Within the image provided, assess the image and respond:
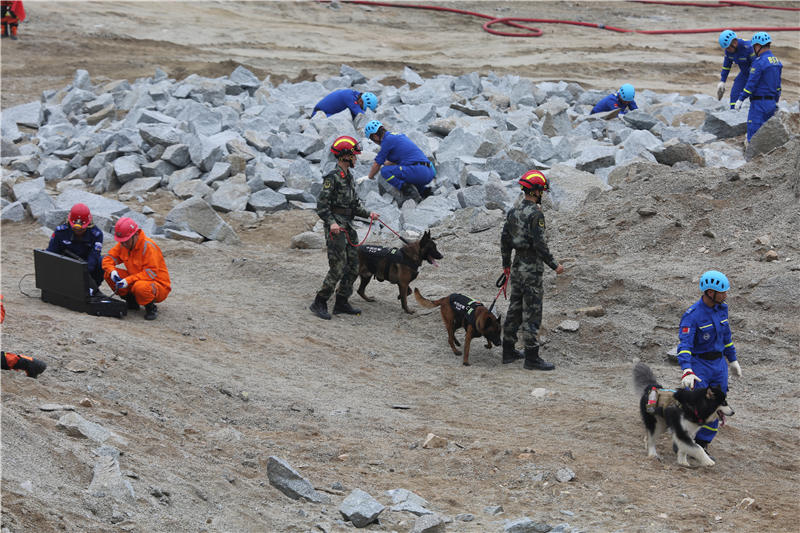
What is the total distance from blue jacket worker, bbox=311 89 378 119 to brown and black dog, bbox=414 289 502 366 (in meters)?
8.77

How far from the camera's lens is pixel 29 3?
30375 millimetres

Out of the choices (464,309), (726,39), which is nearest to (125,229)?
(464,309)

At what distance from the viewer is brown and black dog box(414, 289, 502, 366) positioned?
31.0ft

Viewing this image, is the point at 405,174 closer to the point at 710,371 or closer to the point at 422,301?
the point at 422,301

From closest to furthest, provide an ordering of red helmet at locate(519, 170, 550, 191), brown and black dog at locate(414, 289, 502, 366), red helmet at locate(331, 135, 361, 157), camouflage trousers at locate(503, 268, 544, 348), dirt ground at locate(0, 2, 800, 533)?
dirt ground at locate(0, 2, 800, 533)
red helmet at locate(519, 170, 550, 191)
camouflage trousers at locate(503, 268, 544, 348)
brown and black dog at locate(414, 289, 502, 366)
red helmet at locate(331, 135, 361, 157)

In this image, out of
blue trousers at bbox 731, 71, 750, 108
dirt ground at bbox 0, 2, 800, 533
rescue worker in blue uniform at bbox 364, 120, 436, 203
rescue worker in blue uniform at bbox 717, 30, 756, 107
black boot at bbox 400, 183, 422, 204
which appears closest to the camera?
dirt ground at bbox 0, 2, 800, 533

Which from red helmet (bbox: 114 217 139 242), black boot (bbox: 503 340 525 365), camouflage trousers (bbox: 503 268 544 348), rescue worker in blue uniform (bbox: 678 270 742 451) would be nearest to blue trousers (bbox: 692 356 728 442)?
rescue worker in blue uniform (bbox: 678 270 742 451)

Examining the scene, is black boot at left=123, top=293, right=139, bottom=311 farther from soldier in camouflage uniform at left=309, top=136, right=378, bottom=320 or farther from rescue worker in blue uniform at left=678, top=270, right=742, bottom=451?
rescue worker in blue uniform at left=678, top=270, right=742, bottom=451

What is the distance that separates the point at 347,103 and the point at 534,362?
980cm

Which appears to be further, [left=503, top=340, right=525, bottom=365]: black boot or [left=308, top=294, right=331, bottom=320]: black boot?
[left=308, top=294, right=331, bottom=320]: black boot

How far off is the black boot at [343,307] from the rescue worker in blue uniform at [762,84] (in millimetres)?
8820

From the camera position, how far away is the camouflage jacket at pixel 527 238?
9.06m

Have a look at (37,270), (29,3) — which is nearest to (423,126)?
(37,270)

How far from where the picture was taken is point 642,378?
24.6 feet
